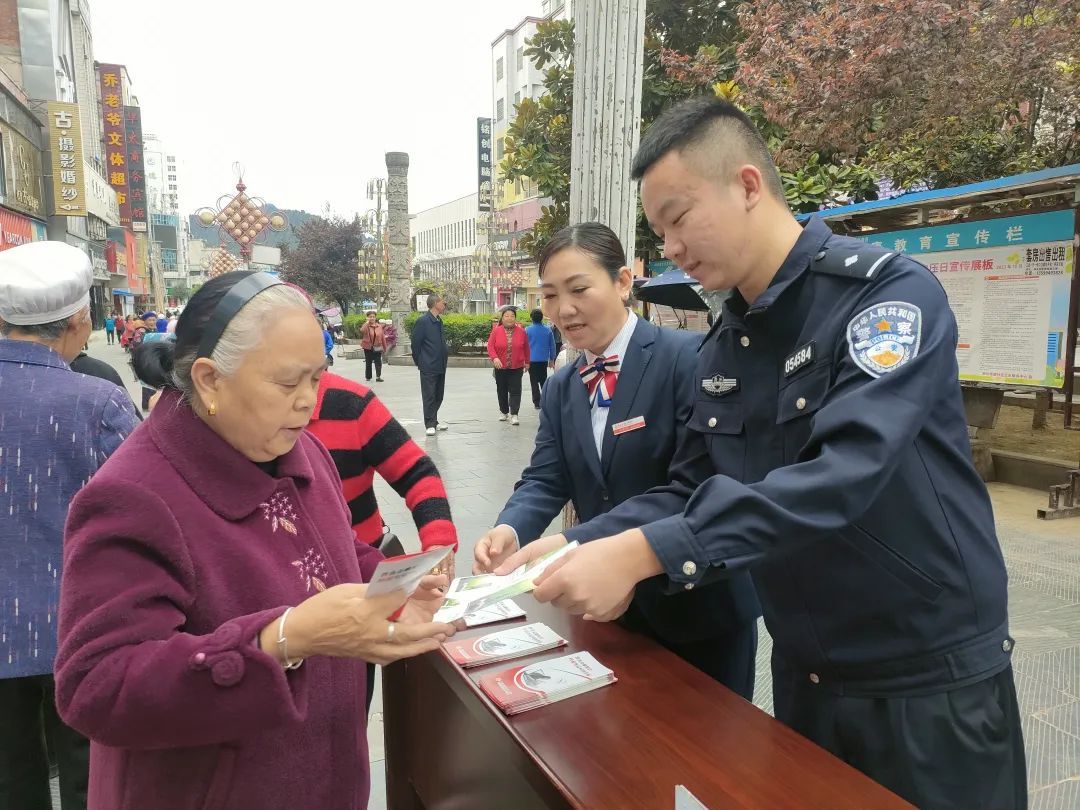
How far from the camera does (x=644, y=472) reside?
2076 mm

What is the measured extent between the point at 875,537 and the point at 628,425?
89 cm

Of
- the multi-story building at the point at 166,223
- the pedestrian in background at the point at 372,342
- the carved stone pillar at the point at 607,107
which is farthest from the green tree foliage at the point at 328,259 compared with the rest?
the multi-story building at the point at 166,223

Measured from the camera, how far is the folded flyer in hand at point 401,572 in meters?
1.05

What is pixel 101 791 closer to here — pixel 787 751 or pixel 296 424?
pixel 296 424

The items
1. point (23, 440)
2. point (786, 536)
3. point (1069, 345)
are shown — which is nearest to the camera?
point (786, 536)

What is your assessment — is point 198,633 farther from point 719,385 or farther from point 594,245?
point 594,245

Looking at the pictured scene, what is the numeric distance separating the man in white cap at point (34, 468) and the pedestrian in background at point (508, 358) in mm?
7828

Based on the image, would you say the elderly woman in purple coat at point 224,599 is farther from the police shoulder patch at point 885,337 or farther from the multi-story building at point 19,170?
the multi-story building at point 19,170

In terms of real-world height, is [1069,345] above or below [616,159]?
below

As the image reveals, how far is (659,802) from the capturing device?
3.68 ft

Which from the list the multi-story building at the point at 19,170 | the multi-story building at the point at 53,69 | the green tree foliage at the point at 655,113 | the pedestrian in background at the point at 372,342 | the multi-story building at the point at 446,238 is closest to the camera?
the green tree foliage at the point at 655,113

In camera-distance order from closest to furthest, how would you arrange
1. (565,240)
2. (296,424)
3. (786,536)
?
(786,536)
(296,424)
(565,240)

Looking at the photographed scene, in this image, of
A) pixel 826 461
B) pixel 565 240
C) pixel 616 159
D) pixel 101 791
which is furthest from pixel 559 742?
pixel 616 159

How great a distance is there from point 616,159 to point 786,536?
2.09m
